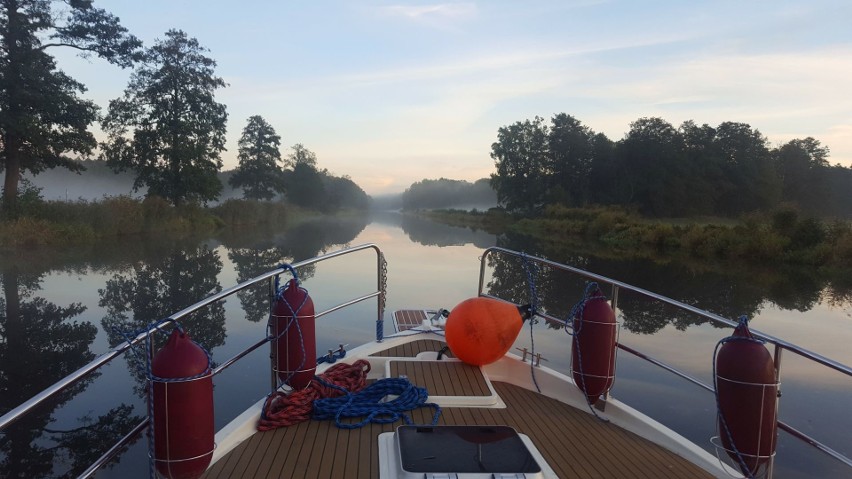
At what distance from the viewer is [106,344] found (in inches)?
316

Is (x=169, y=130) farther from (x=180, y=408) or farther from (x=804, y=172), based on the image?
(x=804, y=172)

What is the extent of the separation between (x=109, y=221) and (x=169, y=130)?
1123 cm

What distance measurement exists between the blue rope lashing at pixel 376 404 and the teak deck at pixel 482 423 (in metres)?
0.05

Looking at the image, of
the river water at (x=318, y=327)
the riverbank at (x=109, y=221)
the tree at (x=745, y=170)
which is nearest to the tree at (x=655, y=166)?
the tree at (x=745, y=170)

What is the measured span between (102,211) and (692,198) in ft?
155

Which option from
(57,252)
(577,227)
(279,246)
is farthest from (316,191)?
(57,252)

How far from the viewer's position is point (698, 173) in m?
49.6

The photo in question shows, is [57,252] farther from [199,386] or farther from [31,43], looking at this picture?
[199,386]

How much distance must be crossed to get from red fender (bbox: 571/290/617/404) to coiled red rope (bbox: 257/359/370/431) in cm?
171

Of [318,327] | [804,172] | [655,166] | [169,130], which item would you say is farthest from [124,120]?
[804,172]

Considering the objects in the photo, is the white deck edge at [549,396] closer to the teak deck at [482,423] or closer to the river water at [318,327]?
the teak deck at [482,423]

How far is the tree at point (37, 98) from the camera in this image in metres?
20.7

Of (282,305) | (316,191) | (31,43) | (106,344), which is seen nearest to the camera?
(282,305)

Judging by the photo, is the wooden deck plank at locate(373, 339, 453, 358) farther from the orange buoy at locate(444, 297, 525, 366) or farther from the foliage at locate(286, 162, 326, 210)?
the foliage at locate(286, 162, 326, 210)
